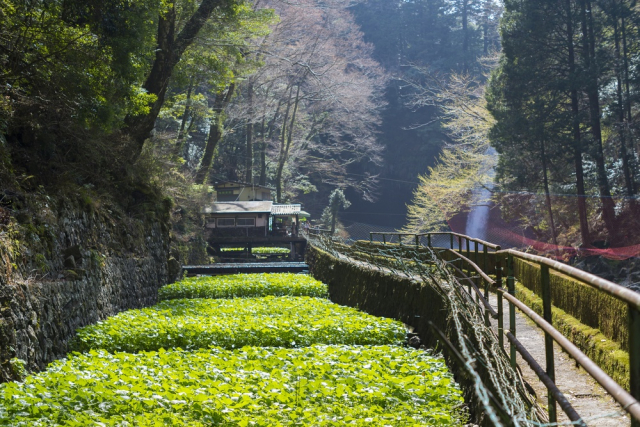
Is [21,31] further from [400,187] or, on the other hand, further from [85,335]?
[400,187]

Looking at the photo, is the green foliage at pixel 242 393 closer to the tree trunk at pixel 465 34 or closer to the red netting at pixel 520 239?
the red netting at pixel 520 239

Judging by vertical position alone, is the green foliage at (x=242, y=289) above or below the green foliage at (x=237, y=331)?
below

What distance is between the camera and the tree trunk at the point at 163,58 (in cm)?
2028

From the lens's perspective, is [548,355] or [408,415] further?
[408,415]

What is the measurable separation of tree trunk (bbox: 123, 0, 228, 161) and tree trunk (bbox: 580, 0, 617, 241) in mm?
13933

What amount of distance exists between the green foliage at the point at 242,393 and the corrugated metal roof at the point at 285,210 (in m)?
35.7

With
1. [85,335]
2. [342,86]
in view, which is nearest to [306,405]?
[85,335]

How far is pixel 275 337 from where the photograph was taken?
472 inches

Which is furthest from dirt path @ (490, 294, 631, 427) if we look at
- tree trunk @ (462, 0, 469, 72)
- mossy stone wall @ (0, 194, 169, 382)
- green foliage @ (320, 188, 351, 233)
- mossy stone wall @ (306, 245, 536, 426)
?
tree trunk @ (462, 0, 469, 72)

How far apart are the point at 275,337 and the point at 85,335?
342 cm

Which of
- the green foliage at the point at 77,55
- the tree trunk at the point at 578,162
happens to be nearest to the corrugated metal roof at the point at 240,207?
the tree trunk at the point at 578,162

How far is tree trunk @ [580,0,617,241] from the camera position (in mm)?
24172

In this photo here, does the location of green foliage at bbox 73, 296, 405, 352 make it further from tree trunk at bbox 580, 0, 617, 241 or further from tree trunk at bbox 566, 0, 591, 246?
tree trunk at bbox 580, 0, 617, 241

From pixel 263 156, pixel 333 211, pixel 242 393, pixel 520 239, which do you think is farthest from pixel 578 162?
pixel 263 156
